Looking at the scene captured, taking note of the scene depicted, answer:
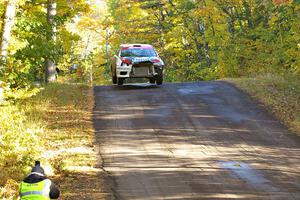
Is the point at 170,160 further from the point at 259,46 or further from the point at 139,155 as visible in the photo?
the point at 259,46

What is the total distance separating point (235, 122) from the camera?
15.6m

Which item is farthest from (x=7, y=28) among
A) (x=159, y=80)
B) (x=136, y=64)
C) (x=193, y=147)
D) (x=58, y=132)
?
(x=159, y=80)

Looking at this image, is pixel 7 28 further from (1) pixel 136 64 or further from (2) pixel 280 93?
(2) pixel 280 93

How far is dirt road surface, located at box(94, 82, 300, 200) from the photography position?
984 cm

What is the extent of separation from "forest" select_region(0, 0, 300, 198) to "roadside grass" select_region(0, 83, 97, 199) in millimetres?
66

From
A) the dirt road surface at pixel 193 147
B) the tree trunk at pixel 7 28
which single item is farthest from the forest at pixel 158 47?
the dirt road surface at pixel 193 147

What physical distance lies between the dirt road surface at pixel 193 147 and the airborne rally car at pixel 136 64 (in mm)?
1232

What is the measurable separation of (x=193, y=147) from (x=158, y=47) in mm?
29619

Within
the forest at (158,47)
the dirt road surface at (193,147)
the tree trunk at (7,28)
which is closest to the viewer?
the dirt road surface at (193,147)

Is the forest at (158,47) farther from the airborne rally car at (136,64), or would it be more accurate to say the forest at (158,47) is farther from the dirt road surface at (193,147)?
the airborne rally car at (136,64)

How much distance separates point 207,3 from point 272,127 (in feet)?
60.2

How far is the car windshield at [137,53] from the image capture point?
71.2 feet

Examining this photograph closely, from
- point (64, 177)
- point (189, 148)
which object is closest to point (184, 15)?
point (189, 148)

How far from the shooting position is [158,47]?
41.9m
